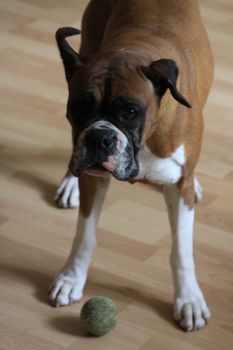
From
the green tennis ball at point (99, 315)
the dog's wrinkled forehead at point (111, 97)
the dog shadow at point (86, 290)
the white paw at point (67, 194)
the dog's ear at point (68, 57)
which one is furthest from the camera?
the white paw at point (67, 194)

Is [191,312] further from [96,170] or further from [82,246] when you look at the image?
[96,170]

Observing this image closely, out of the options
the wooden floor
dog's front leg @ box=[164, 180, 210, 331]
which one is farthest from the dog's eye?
the wooden floor

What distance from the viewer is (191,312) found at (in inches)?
88.9

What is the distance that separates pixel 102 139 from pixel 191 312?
1.98 ft

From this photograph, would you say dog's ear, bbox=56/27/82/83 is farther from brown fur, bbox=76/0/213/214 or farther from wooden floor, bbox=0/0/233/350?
wooden floor, bbox=0/0/233/350

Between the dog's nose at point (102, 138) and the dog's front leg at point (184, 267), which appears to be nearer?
the dog's nose at point (102, 138)

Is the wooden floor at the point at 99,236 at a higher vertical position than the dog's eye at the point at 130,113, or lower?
lower

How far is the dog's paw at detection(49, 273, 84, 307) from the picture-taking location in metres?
2.34

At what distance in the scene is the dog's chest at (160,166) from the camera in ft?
6.89

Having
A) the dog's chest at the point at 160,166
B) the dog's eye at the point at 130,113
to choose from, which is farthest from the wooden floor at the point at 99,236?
the dog's eye at the point at 130,113

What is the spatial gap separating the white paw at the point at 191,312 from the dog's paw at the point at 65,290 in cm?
28

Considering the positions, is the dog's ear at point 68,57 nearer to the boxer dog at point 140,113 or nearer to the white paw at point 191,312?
the boxer dog at point 140,113

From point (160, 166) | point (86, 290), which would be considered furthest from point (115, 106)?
point (86, 290)

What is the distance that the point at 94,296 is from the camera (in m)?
2.38
